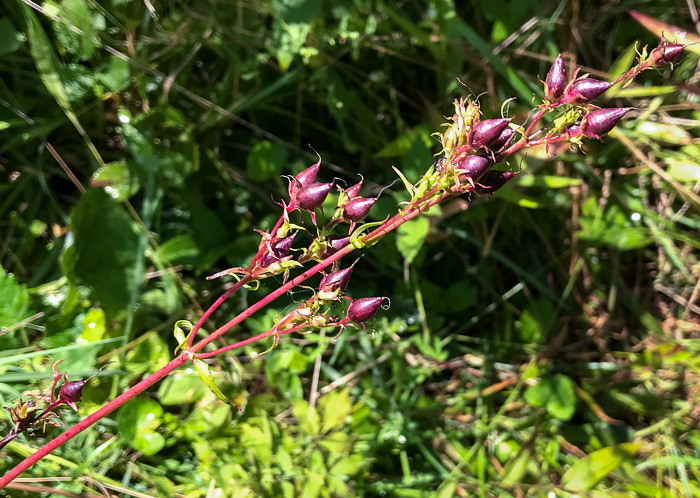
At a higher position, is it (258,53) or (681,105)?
(258,53)

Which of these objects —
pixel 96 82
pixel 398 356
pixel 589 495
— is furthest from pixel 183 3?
pixel 589 495

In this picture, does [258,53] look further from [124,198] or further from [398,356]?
[398,356]

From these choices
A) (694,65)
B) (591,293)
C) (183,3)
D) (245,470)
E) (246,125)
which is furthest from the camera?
(591,293)

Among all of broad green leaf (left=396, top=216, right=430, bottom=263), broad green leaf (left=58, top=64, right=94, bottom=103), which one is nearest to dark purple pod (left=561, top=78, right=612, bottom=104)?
broad green leaf (left=396, top=216, right=430, bottom=263)

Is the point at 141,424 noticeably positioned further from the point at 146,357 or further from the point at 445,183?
the point at 445,183

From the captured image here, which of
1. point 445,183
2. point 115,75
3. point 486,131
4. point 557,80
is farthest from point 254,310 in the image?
point 115,75

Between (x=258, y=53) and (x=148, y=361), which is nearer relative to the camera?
(x=148, y=361)

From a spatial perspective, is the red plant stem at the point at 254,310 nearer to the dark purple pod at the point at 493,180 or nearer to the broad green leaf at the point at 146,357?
the dark purple pod at the point at 493,180

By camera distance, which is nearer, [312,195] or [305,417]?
[312,195]
